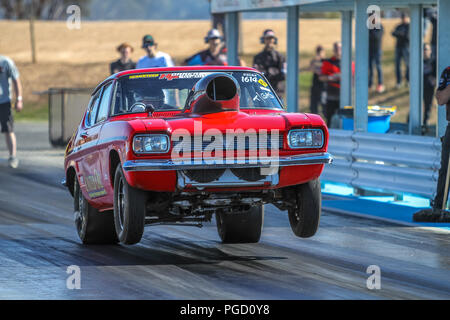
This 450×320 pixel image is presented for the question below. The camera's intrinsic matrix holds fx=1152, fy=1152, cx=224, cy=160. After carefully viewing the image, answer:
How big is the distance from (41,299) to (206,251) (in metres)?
2.57

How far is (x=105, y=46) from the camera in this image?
60.4 metres

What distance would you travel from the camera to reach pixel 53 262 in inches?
372

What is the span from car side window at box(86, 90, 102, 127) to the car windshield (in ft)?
2.02

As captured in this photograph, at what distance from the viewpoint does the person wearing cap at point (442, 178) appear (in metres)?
12.1

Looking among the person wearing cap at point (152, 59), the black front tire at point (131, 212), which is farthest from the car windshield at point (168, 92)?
the person wearing cap at point (152, 59)

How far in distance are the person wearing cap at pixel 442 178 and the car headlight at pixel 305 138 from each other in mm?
3247

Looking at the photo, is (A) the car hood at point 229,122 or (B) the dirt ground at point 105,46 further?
(B) the dirt ground at point 105,46

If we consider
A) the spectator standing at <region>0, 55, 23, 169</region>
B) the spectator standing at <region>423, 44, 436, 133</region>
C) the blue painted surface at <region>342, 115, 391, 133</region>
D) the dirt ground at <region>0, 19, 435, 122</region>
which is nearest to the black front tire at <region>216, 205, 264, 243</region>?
the blue painted surface at <region>342, 115, 391, 133</region>

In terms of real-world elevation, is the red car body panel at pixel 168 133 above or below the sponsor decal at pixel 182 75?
below

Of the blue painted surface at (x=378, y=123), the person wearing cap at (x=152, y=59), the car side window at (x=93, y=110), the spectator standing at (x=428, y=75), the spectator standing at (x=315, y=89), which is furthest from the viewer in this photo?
the spectator standing at (x=315, y=89)

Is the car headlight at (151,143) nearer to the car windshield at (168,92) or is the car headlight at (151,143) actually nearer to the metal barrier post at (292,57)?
the car windshield at (168,92)

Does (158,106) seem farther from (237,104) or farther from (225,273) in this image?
(225,273)

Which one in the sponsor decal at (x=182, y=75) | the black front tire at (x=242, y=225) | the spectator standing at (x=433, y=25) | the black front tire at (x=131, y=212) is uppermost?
the spectator standing at (x=433, y=25)

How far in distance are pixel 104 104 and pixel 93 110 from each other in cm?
43
